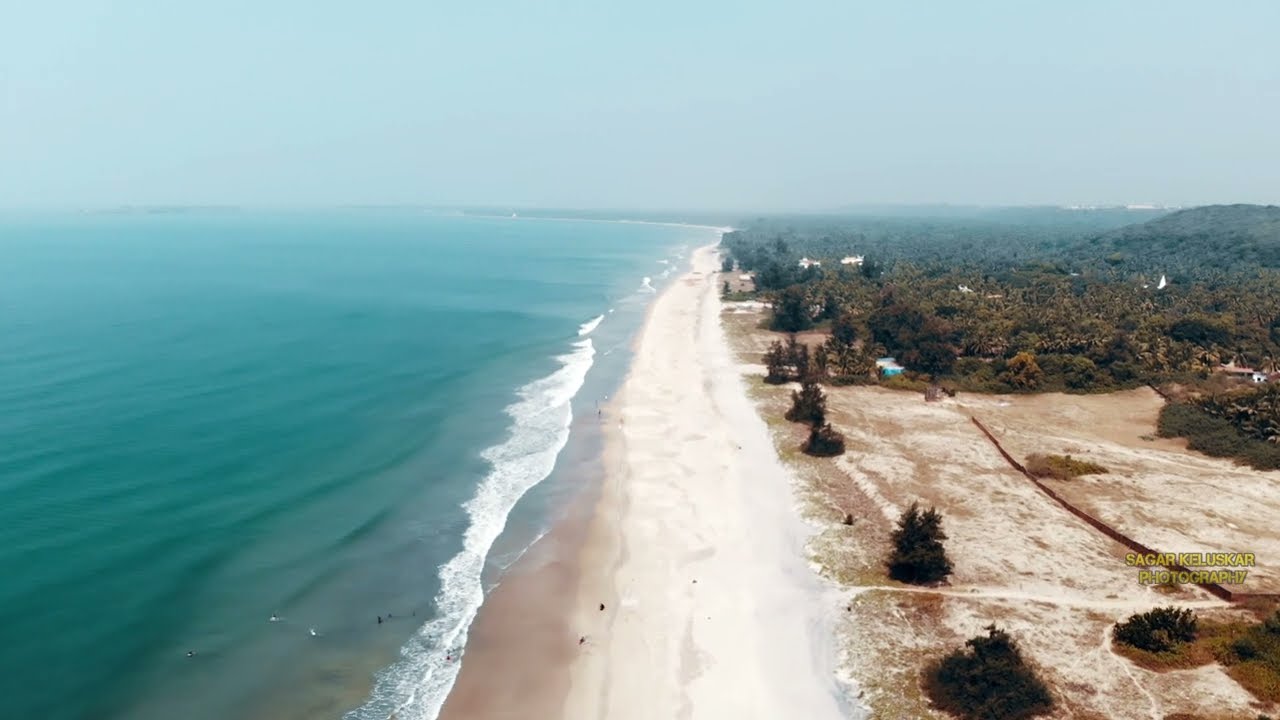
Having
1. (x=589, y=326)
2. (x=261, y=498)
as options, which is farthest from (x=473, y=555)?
(x=589, y=326)

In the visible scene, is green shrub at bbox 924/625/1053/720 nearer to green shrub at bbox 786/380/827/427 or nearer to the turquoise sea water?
the turquoise sea water

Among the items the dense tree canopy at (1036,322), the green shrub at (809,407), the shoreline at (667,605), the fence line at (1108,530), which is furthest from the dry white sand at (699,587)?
the dense tree canopy at (1036,322)

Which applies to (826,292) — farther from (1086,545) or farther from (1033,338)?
(1086,545)

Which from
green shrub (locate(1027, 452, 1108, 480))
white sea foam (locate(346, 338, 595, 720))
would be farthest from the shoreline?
green shrub (locate(1027, 452, 1108, 480))

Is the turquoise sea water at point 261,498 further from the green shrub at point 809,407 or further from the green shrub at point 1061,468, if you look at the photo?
the green shrub at point 1061,468

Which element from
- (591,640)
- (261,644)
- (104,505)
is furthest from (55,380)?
(591,640)
